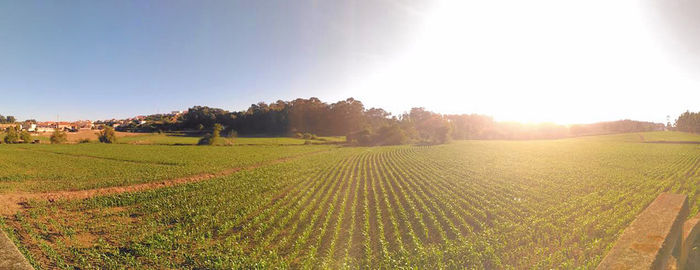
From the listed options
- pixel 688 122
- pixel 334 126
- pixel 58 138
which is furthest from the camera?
pixel 334 126

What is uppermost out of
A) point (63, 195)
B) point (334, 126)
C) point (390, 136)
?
point (334, 126)

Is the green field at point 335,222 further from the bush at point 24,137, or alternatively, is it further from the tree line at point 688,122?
the tree line at point 688,122

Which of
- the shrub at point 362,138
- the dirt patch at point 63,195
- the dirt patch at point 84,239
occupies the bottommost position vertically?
the dirt patch at point 84,239

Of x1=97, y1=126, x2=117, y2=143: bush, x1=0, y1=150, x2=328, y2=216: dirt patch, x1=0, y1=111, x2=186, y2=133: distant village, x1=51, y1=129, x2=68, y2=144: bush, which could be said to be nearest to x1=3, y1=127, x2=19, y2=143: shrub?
x1=51, y1=129, x2=68, y2=144: bush

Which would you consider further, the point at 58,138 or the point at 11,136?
the point at 58,138

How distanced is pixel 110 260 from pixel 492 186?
76.8 ft

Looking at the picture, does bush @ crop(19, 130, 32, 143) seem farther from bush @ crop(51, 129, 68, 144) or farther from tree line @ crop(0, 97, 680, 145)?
tree line @ crop(0, 97, 680, 145)

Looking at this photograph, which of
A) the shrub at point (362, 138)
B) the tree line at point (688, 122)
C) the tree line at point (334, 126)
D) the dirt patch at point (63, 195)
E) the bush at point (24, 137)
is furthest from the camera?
the tree line at point (334, 126)

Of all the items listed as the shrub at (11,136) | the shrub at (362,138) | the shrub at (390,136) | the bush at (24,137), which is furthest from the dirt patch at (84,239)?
the shrub at (390,136)

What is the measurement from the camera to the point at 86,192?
17.9 m

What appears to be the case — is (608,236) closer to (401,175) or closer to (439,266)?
(439,266)

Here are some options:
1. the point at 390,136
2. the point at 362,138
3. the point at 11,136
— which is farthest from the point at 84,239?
the point at 390,136

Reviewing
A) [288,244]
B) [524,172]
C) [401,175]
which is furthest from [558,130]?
[288,244]

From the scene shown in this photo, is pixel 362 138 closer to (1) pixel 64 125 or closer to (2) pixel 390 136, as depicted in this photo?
(2) pixel 390 136
